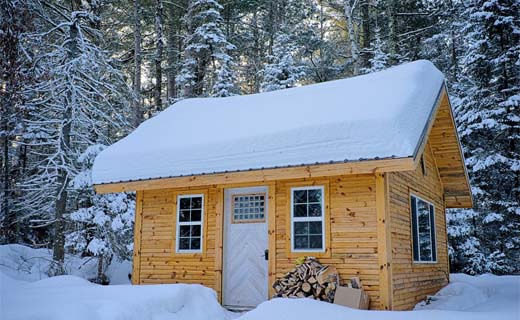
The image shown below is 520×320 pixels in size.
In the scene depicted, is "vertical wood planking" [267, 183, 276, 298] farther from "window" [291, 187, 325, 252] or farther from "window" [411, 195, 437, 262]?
"window" [411, 195, 437, 262]

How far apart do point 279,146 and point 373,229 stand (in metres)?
2.14

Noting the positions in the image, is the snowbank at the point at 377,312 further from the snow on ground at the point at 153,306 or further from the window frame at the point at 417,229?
the window frame at the point at 417,229

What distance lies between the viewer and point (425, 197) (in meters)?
10.6

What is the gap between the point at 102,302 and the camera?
6.02 metres

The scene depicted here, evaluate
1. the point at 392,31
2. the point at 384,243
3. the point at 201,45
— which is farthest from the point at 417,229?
the point at 392,31

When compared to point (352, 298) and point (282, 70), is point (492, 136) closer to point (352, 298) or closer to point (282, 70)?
point (282, 70)

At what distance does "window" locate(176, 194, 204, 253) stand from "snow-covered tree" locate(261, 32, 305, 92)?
33.6 feet

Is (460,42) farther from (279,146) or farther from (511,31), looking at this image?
(279,146)

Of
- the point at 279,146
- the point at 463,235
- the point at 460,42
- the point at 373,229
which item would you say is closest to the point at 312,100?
the point at 279,146

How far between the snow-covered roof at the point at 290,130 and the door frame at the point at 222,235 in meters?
0.72

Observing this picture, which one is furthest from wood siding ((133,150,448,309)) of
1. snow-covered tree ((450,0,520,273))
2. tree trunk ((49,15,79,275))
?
snow-covered tree ((450,0,520,273))

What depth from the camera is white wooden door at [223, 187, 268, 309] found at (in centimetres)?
884

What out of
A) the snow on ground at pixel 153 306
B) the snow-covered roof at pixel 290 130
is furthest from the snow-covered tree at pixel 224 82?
the snow on ground at pixel 153 306

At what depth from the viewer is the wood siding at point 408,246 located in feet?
26.2
